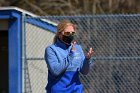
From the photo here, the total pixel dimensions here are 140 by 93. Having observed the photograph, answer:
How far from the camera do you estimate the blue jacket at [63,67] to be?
20.7 feet

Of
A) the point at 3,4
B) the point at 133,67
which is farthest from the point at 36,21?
the point at 3,4

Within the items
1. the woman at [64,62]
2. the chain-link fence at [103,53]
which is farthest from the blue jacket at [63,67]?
the chain-link fence at [103,53]

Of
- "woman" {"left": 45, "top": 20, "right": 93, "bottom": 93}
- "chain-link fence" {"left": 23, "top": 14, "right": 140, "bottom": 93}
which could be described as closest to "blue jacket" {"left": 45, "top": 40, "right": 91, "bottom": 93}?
"woman" {"left": 45, "top": 20, "right": 93, "bottom": 93}

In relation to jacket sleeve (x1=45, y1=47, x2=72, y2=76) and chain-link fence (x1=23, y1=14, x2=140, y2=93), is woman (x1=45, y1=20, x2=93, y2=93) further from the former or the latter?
chain-link fence (x1=23, y1=14, x2=140, y2=93)

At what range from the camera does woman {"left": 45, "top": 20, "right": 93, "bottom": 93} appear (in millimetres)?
6332

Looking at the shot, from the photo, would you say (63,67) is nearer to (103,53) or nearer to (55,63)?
(55,63)

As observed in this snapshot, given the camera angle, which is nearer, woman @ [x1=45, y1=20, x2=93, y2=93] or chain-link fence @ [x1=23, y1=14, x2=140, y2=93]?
woman @ [x1=45, y1=20, x2=93, y2=93]

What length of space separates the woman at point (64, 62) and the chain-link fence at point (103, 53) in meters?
2.94

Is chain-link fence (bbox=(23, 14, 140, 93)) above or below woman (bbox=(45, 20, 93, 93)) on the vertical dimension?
below

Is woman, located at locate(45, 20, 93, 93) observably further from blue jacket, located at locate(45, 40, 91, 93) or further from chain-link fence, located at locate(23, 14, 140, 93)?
chain-link fence, located at locate(23, 14, 140, 93)

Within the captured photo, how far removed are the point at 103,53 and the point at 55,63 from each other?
365 centimetres

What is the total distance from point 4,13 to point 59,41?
125 inches

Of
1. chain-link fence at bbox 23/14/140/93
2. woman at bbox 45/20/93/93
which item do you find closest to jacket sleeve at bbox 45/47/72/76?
woman at bbox 45/20/93/93

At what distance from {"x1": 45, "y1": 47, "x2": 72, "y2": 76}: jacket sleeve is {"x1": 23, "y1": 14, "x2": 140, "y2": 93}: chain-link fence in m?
3.09
